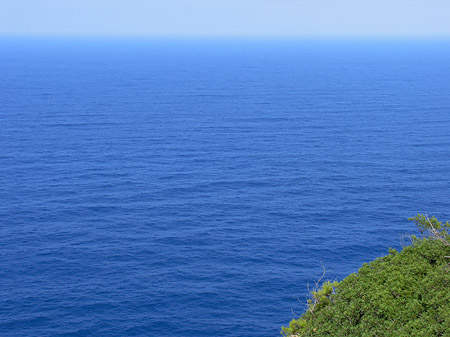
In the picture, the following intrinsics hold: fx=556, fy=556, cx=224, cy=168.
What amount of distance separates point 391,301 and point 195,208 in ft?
179

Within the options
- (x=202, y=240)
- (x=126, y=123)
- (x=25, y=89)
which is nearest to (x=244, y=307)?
(x=202, y=240)

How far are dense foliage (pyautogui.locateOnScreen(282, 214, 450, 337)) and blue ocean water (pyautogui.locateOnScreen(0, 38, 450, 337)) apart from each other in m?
24.6

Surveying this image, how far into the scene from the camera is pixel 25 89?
178 m

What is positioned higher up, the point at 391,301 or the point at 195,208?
the point at 195,208

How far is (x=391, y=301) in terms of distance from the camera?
2402 cm

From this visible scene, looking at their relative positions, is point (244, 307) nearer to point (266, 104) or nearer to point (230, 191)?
point (230, 191)

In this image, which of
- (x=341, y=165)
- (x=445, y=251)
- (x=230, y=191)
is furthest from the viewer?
(x=341, y=165)

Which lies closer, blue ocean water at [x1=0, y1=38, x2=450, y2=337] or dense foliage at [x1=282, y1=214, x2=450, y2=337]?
dense foliage at [x1=282, y1=214, x2=450, y2=337]

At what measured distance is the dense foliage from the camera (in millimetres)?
22672

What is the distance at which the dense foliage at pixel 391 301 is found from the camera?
2267 centimetres

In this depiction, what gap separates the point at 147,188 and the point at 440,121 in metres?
77.5

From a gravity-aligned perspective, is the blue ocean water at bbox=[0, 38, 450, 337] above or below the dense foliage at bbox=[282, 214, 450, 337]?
above

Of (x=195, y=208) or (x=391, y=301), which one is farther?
(x=195, y=208)

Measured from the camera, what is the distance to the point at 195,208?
77.4 metres
